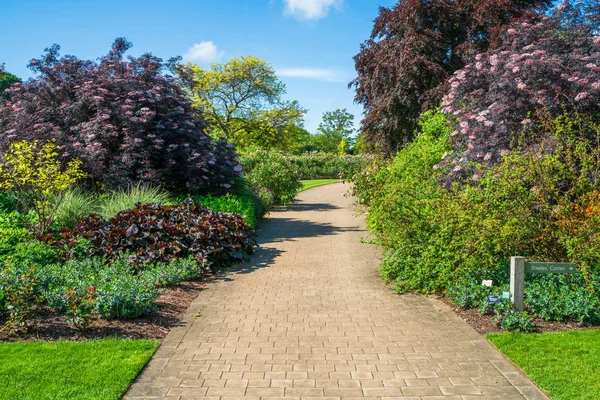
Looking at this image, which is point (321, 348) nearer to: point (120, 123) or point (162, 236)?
point (162, 236)

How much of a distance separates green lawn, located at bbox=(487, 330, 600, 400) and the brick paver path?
0.52 ft

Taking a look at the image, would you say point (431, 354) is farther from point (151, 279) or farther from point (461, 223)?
point (151, 279)

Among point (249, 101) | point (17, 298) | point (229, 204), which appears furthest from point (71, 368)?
point (249, 101)

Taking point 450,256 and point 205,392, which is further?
point 450,256

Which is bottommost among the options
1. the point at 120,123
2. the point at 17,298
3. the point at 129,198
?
the point at 17,298

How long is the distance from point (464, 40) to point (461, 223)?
1458 centimetres

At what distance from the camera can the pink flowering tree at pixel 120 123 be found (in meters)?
13.8

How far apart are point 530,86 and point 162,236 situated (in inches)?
305

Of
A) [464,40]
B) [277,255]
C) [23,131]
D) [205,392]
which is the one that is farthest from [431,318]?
[464,40]

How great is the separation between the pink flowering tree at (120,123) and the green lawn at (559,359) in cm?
955

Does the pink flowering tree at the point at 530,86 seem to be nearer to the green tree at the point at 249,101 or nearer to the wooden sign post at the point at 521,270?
the wooden sign post at the point at 521,270

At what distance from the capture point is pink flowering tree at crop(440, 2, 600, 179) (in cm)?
1051

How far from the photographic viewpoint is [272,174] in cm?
2175

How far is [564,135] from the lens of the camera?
9898 millimetres
